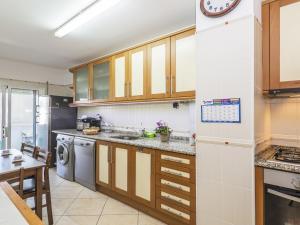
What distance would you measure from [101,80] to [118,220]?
90.8 inches

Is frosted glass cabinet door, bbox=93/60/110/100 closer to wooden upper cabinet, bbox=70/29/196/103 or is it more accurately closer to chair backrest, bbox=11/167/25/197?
wooden upper cabinet, bbox=70/29/196/103

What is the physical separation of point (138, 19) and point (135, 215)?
2364 mm

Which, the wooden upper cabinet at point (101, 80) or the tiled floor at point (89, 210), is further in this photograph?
the wooden upper cabinet at point (101, 80)

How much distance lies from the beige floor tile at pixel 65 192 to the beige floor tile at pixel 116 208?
0.60 meters

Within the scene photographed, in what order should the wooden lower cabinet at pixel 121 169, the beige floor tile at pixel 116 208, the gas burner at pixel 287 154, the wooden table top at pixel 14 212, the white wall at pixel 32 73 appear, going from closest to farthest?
the wooden table top at pixel 14 212
the gas burner at pixel 287 154
the beige floor tile at pixel 116 208
the wooden lower cabinet at pixel 121 169
the white wall at pixel 32 73

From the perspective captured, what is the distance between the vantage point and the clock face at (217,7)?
1619mm

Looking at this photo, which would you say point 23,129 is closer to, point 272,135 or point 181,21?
point 181,21

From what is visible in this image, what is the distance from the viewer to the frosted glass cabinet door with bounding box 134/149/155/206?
225cm

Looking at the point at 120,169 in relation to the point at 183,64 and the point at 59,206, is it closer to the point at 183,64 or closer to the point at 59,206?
the point at 59,206

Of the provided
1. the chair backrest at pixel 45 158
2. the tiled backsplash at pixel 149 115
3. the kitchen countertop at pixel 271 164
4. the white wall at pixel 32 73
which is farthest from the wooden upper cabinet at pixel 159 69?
the white wall at pixel 32 73

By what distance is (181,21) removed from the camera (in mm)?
2422

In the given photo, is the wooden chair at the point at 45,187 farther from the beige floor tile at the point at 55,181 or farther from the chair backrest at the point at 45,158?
the beige floor tile at the point at 55,181

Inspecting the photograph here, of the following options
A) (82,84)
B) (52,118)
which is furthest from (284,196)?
(52,118)

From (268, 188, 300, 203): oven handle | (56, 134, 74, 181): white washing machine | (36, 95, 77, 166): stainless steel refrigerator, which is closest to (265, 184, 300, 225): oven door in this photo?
(268, 188, 300, 203): oven handle
